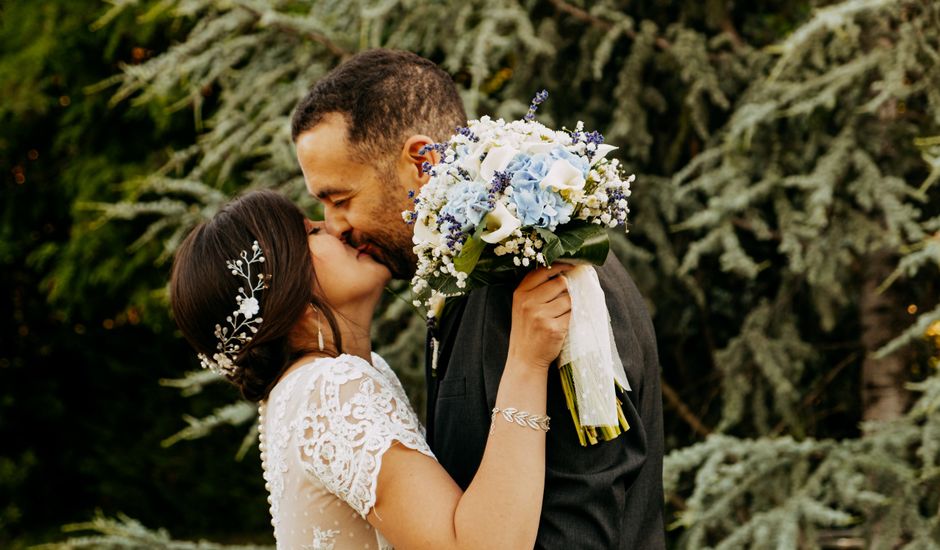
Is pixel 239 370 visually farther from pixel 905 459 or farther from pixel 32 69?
pixel 32 69

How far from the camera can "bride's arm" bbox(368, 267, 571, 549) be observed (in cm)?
198

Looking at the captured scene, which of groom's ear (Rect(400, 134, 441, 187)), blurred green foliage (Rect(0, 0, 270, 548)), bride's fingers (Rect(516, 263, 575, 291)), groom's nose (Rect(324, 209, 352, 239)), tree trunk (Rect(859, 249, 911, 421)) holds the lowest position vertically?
blurred green foliage (Rect(0, 0, 270, 548))

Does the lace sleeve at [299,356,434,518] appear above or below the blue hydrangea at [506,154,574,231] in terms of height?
below

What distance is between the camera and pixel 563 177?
6.13 feet

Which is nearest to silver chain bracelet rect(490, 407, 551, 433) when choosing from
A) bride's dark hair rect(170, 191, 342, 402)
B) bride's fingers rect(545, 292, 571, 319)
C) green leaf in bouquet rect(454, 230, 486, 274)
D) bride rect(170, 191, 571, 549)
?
bride rect(170, 191, 571, 549)

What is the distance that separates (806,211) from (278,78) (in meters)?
2.39

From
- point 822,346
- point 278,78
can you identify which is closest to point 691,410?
point 822,346

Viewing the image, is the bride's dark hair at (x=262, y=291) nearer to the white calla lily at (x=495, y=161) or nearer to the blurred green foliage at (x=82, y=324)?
the white calla lily at (x=495, y=161)

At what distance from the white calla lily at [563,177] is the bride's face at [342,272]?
2.73 feet

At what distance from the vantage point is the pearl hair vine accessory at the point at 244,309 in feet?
7.90

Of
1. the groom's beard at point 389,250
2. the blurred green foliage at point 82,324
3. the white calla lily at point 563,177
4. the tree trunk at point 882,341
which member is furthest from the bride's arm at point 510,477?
the blurred green foliage at point 82,324

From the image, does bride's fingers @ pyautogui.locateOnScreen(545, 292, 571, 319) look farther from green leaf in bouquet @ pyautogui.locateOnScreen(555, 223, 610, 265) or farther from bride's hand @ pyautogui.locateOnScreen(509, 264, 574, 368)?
green leaf in bouquet @ pyautogui.locateOnScreen(555, 223, 610, 265)

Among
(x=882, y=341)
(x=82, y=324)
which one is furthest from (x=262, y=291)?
(x=82, y=324)

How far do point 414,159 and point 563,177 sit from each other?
881 millimetres
